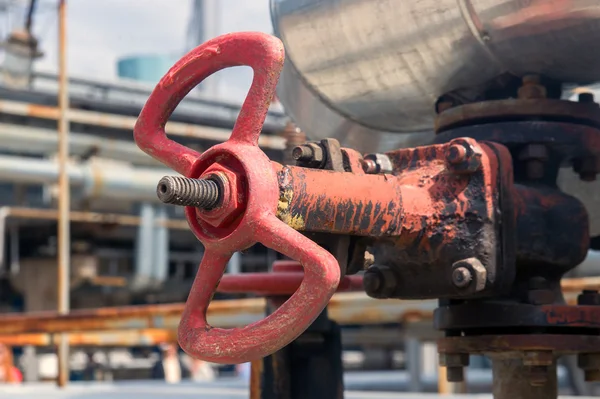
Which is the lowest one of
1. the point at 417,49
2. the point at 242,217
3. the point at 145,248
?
the point at 242,217

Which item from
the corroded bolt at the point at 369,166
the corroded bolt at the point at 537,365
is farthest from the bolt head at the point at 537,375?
the corroded bolt at the point at 369,166

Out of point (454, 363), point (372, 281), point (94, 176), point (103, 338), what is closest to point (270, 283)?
point (372, 281)

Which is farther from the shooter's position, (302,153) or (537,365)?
(537,365)

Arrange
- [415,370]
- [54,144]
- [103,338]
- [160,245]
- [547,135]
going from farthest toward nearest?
[160,245]
[54,144]
[103,338]
[415,370]
[547,135]

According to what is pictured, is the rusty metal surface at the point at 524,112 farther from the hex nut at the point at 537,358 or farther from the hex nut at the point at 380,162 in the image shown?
the hex nut at the point at 537,358

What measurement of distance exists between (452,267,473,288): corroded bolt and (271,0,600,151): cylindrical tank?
471 mm

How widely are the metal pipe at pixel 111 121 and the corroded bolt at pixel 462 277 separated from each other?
9559mm

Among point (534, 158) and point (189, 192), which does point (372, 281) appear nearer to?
point (534, 158)

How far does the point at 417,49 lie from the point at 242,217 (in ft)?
2.19

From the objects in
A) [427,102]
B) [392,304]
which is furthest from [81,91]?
[427,102]

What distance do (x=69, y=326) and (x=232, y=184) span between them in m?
3.95

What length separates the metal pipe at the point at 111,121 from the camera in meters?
11.5

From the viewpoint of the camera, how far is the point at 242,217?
122 cm

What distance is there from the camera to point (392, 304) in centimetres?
445
